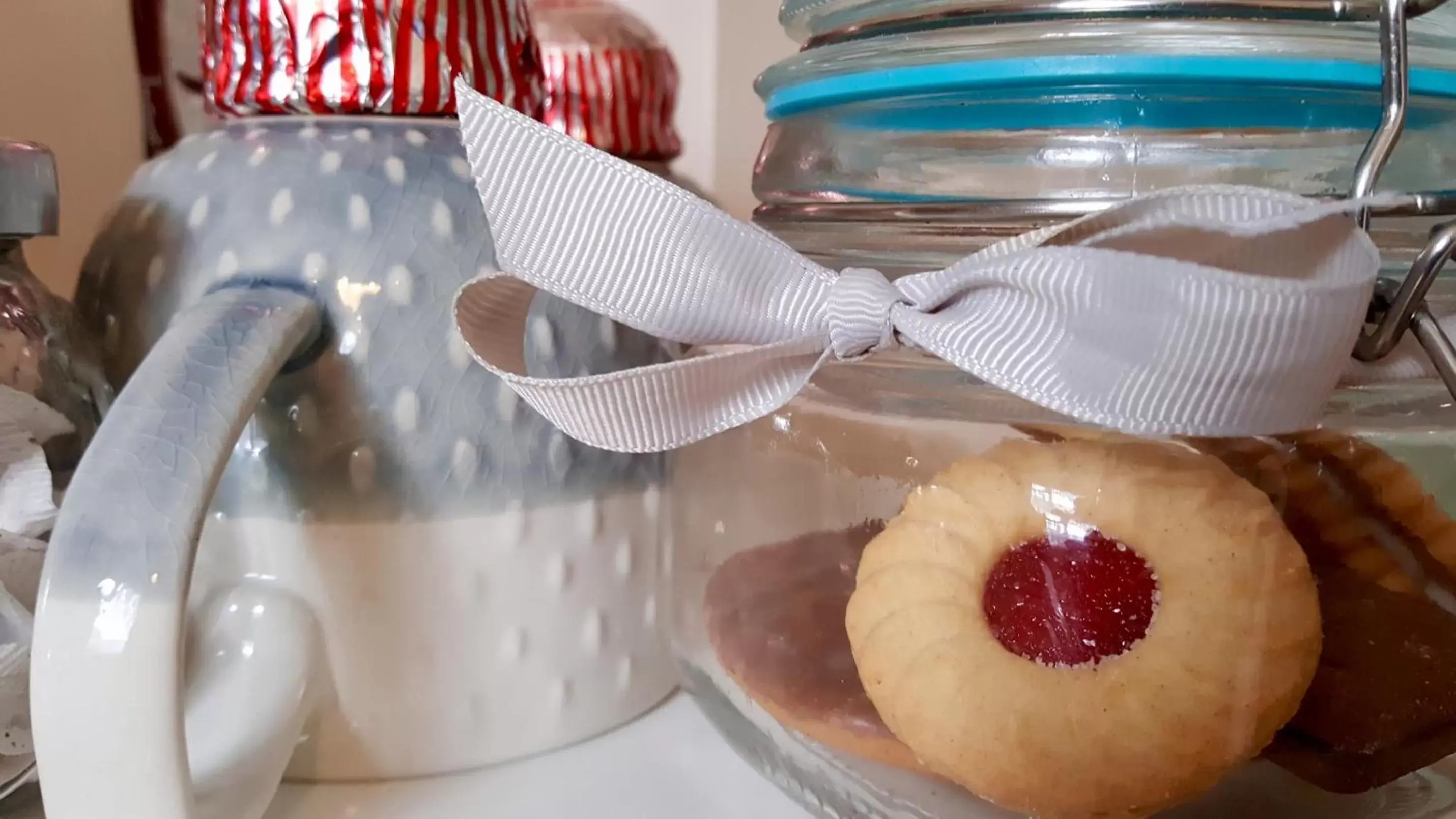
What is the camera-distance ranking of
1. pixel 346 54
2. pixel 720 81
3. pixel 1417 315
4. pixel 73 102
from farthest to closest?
pixel 720 81, pixel 73 102, pixel 346 54, pixel 1417 315

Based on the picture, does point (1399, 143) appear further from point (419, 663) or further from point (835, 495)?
point (419, 663)

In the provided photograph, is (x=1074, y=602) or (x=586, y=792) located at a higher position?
(x=1074, y=602)

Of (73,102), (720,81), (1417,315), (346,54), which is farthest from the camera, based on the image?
(720,81)

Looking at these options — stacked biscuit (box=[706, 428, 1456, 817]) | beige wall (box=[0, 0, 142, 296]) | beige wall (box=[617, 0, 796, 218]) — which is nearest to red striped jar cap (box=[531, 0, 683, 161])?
beige wall (box=[617, 0, 796, 218])

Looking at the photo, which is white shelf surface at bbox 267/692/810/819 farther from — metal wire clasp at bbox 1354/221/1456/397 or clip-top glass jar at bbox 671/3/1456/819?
metal wire clasp at bbox 1354/221/1456/397

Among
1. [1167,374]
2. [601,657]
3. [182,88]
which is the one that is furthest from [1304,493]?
[182,88]

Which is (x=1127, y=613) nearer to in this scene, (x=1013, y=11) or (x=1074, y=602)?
(x=1074, y=602)

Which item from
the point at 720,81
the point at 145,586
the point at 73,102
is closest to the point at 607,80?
the point at 720,81
